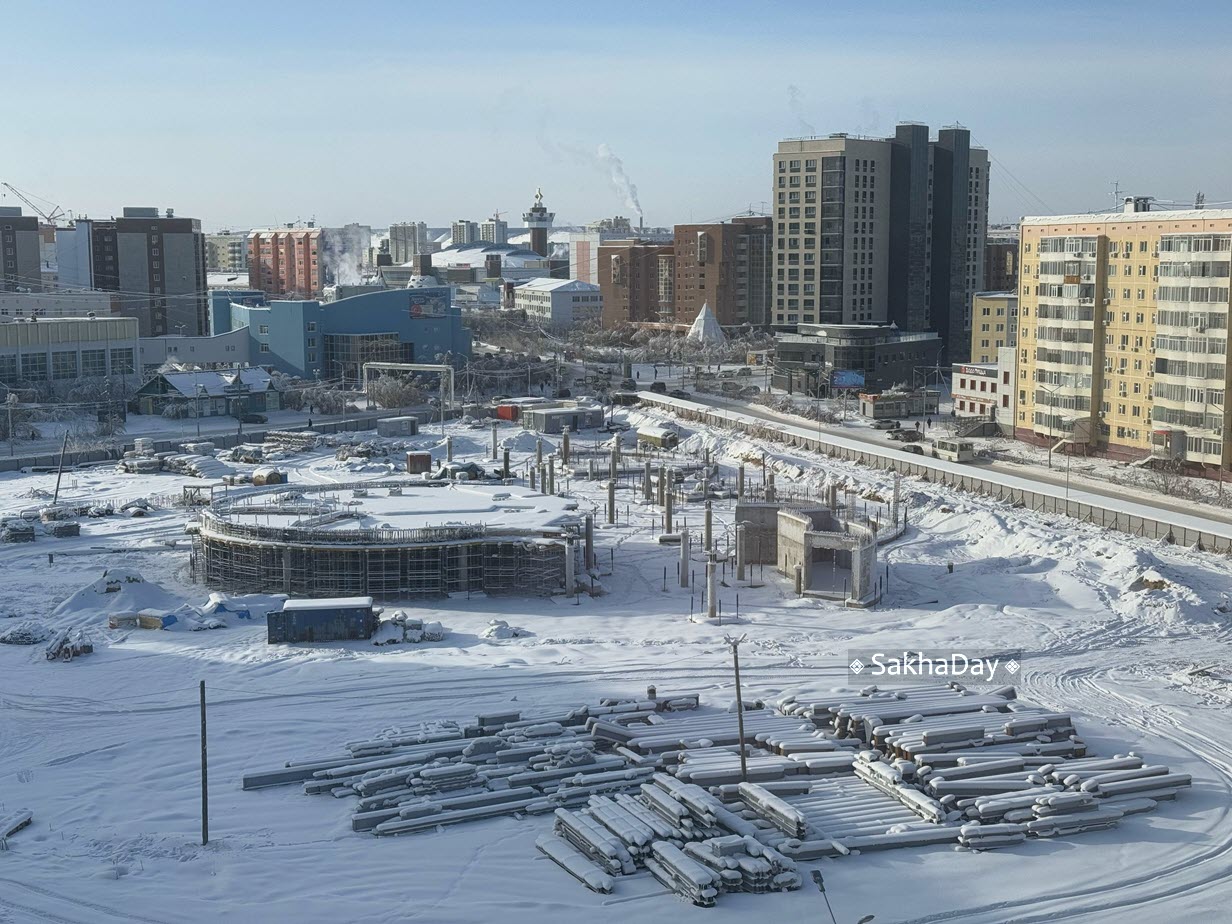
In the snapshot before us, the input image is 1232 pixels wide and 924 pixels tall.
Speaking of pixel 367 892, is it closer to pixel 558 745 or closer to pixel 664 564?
pixel 558 745

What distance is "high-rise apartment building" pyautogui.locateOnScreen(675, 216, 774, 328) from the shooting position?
64.4 m

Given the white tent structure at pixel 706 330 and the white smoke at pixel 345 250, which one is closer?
the white tent structure at pixel 706 330

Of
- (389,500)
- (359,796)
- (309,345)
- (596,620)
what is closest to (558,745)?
(359,796)

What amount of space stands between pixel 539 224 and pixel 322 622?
9524 centimetres

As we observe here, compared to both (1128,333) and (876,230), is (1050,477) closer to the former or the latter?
(1128,333)

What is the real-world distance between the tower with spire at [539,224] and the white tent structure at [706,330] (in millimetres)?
50264

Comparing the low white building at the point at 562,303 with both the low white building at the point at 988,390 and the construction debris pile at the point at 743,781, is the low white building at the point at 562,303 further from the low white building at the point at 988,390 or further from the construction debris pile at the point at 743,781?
the construction debris pile at the point at 743,781

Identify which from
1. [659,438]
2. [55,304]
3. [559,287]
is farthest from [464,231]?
[659,438]

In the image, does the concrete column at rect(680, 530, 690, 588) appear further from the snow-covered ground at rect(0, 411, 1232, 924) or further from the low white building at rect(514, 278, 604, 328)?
the low white building at rect(514, 278, 604, 328)

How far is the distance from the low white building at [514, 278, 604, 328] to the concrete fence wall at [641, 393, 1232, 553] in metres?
32.9

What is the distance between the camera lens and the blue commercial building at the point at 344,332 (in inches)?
1871

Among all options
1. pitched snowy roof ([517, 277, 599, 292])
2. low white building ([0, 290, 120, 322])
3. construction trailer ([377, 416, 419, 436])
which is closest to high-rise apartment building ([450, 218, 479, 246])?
pitched snowy roof ([517, 277, 599, 292])

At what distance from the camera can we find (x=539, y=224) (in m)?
112

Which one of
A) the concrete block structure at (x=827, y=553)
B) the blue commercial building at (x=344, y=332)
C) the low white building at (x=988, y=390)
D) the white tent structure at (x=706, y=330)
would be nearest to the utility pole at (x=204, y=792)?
the concrete block structure at (x=827, y=553)
